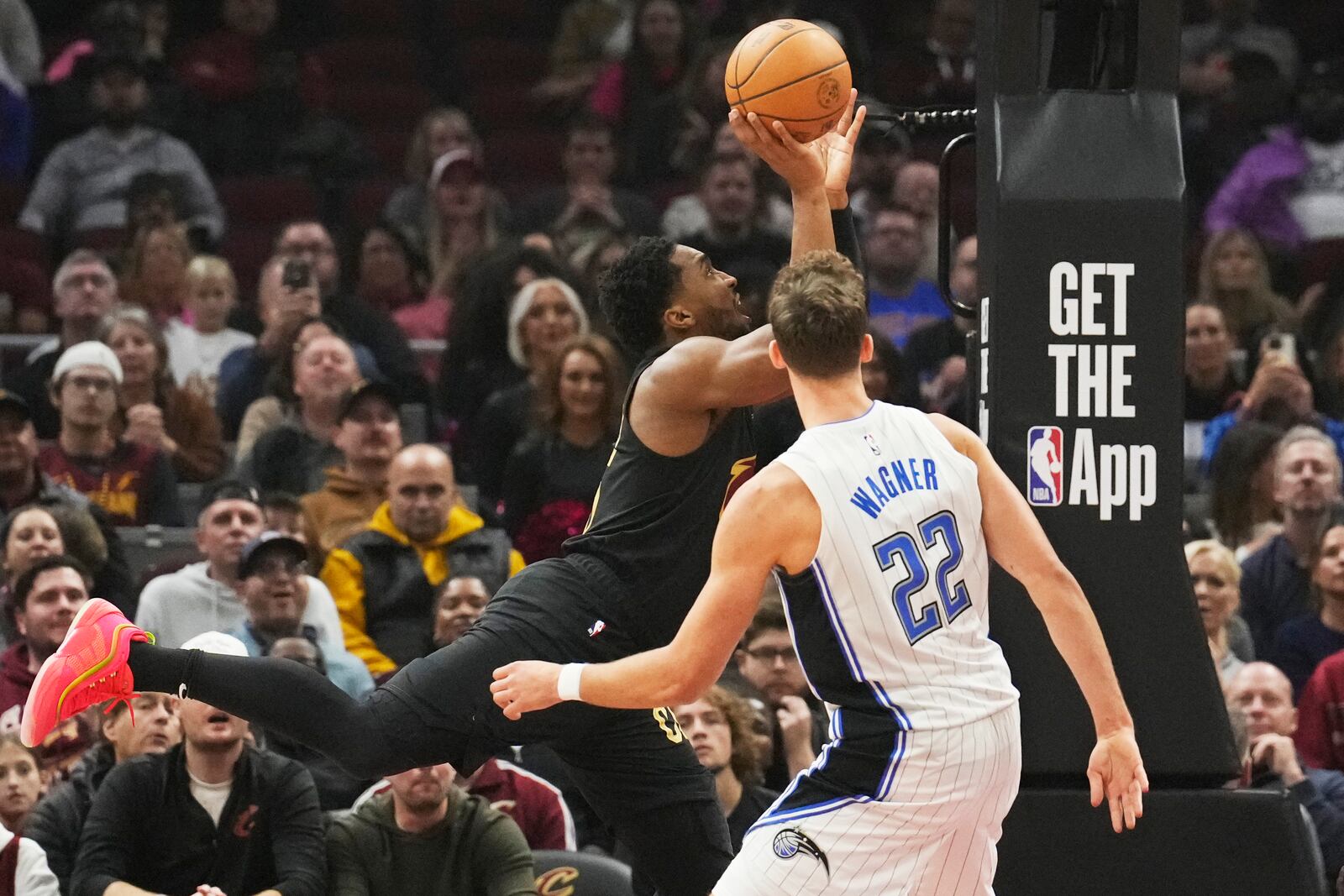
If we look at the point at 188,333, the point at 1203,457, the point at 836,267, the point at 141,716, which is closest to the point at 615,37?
the point at 188,333

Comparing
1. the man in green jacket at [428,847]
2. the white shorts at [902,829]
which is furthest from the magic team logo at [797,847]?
the man in green jacket at [428,847]

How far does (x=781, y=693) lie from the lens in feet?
28.0

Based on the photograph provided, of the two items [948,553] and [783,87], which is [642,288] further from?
[948,553]

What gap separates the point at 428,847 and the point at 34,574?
81.4 inches

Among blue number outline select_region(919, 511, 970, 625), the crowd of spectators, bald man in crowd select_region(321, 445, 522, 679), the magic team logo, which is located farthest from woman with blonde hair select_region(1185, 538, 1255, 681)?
the magic team logo

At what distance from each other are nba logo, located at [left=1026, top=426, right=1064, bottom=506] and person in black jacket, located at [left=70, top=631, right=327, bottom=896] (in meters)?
2.74

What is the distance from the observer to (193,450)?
10.6 m

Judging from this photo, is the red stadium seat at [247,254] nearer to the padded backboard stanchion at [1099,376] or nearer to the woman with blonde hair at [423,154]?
the woman with blonde hair at [423,154]

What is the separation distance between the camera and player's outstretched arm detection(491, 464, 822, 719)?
15.4 ft

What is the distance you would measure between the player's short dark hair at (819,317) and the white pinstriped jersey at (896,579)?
0.48 feet

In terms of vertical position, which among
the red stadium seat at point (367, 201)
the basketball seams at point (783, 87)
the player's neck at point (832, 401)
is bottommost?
the red stadium seat at point (367, 201)

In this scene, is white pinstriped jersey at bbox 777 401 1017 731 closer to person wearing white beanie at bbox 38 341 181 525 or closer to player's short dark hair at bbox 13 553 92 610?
player's short dark hair at bbox 13 553 92 610

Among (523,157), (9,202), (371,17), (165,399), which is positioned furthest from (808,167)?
(371,17)

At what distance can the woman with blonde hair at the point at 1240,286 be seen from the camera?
38.5 ft
